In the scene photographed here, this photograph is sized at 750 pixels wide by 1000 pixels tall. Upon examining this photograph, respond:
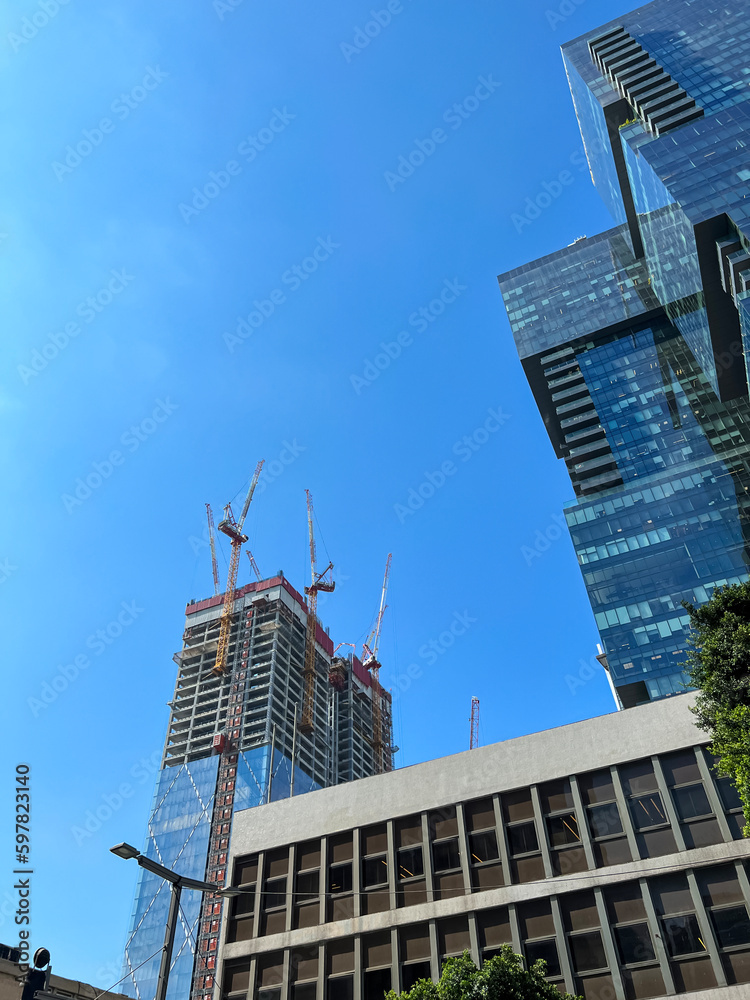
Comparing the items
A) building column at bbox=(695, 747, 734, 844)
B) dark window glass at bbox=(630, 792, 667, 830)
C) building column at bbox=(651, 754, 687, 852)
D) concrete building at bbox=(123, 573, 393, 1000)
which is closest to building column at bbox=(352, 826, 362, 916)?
dark window glass at bbox=(630, 792, 667, 830)

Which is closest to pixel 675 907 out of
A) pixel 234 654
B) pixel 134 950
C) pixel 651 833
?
pixel 651 833

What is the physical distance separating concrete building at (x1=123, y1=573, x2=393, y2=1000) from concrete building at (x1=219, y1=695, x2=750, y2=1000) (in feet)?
300

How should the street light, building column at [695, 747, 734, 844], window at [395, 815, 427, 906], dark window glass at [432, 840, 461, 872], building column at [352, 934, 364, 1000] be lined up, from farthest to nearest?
dark window glass at [432, 840, 461, 872]
window at [395, 815, 427, 906]
building column at [352, 934, 364, 1000]
building column at [695, 747, 734, 844]
the street light

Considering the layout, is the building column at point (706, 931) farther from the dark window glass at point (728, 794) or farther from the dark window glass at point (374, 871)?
the dark window glass at point (374, 871)

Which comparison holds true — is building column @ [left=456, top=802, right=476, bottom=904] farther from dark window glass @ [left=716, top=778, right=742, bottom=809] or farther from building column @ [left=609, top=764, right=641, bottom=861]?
dark window glass @ [left=716, top=778, right=742, bottom=809]

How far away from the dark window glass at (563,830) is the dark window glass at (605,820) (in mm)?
679

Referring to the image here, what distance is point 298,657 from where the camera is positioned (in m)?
183

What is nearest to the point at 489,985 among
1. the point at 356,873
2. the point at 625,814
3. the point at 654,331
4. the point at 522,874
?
the point at 522,874

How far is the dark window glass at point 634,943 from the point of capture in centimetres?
2883

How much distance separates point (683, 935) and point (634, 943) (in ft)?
5.73

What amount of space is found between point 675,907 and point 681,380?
12314 centimetres

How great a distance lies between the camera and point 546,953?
30.1 metres

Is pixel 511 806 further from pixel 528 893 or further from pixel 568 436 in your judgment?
pixel 568 436

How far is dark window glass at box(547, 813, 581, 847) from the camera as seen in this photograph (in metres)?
32.3
